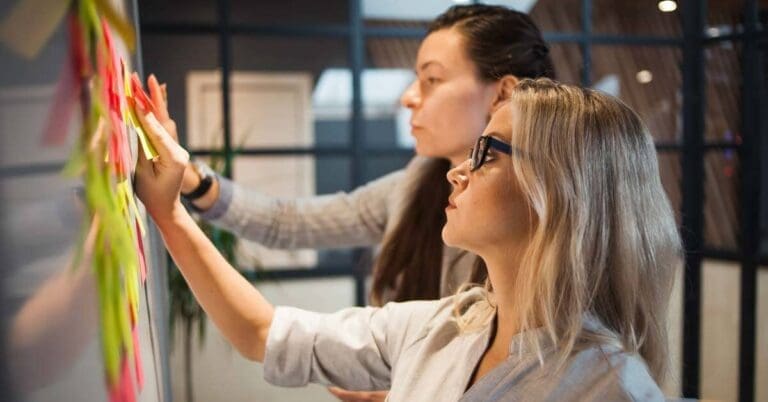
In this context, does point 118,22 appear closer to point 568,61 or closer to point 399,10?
point 399,10

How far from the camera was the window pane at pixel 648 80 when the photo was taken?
347 cm

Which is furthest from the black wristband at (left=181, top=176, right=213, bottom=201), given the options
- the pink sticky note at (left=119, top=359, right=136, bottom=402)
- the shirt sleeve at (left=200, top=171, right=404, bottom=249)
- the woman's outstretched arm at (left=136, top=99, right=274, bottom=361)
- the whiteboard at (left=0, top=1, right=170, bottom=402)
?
the whiteboard at (left=0, top=1, right=170, bottom=402)

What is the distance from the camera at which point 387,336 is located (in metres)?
1.26

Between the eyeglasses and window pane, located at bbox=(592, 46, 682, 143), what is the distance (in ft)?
8.51

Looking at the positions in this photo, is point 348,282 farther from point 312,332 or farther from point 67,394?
point 67,394

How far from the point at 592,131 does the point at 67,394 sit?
73cm

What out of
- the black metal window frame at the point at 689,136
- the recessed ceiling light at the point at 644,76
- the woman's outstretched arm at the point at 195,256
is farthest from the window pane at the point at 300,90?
the woman's outstretched arm at the point at 195,256

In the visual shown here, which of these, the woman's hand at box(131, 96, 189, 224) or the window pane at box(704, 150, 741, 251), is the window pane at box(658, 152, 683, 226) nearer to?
the window pane at box(704, 150, 741, 251)

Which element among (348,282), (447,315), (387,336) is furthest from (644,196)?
(348,282)

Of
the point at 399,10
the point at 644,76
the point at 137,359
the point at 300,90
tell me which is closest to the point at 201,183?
the point at 137,359

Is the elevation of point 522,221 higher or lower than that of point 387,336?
higher

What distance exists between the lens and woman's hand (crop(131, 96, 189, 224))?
97cm

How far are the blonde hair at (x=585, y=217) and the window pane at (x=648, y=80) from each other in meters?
2.57

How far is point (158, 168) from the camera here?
99cm
